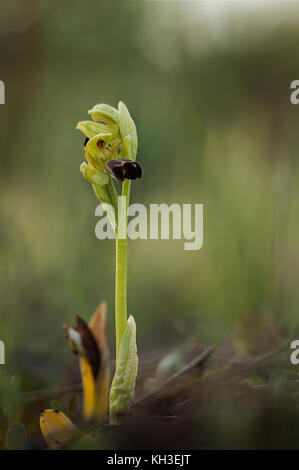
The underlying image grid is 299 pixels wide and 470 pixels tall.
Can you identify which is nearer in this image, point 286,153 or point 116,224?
point 116,224

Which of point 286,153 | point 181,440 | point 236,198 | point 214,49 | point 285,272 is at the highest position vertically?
point 214,49

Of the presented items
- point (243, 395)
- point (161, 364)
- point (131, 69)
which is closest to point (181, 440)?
point (243, 395)

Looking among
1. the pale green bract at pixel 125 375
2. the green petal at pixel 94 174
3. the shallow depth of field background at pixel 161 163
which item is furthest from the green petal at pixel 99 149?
the shallow depth of field background at pixel 161 163

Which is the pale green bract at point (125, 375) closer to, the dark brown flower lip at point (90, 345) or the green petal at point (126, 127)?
the dark brown flower lip at point (90, 345)

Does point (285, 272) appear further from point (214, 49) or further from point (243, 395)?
point (214, 49)

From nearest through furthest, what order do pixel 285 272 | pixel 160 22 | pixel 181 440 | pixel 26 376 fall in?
pixel 181 440 < pixel 26 376 < pixel 285 272 < pixel 160 22

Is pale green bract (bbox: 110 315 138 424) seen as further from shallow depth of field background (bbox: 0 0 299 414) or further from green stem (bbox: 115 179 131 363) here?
shallow depth of field background (bbox: 0 0 299 414)

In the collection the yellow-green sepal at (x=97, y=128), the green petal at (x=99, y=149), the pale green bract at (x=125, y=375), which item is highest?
the yellow-green sepal at (x=97, y=128)

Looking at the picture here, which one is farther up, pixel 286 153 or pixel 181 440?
pixel 286 153
